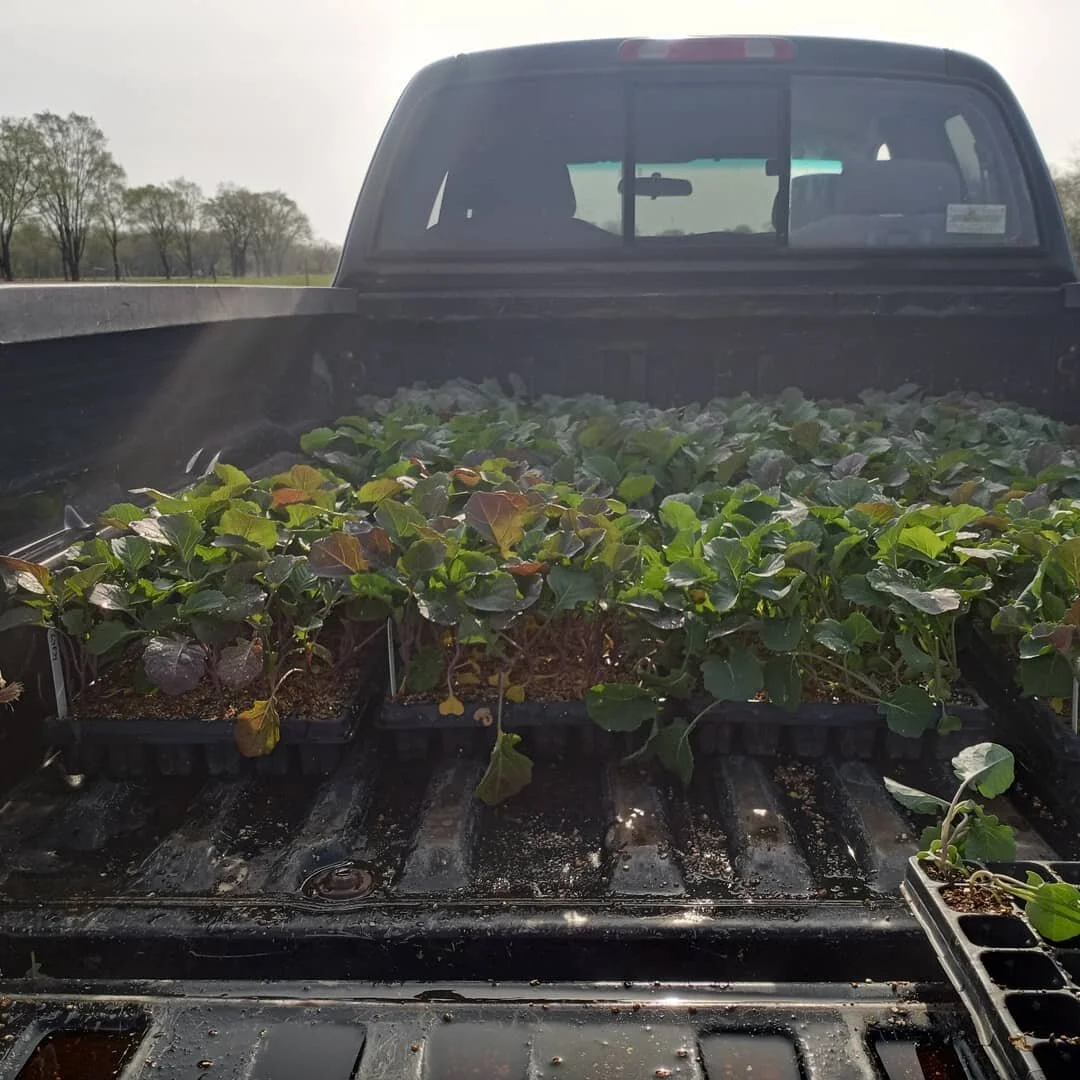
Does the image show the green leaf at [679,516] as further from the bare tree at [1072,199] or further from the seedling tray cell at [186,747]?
the bare tree at [1072,199]

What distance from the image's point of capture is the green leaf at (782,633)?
153 centimetres

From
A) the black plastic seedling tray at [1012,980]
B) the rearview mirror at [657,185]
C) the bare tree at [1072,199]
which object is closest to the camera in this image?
the black plastic seedling tray at [1012,980]

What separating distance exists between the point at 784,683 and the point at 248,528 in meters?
0.90

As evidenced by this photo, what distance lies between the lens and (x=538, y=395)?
335 centimetres

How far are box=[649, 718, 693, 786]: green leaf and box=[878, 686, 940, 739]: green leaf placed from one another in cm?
29

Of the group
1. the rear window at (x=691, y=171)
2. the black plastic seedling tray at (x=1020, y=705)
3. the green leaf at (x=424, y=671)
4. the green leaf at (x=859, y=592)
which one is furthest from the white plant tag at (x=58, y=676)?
the rear window at (x=691, y=171)

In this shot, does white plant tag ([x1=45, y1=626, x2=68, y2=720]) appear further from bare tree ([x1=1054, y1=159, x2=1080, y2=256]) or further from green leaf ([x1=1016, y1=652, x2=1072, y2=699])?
bare tree ([x1=1054, y1=159, x2=1080, y2=256])

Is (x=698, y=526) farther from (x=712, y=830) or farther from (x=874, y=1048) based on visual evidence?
(x=874, y=1048)

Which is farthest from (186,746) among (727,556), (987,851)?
(987,851)

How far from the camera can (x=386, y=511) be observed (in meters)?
1.66

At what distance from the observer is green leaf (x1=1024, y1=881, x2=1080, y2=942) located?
2.91 ft

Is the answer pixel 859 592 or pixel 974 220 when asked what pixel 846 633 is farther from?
pixel 974 220

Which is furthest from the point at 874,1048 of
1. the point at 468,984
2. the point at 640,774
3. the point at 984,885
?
the point at 640,774

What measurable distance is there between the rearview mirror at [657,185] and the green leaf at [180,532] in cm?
204
